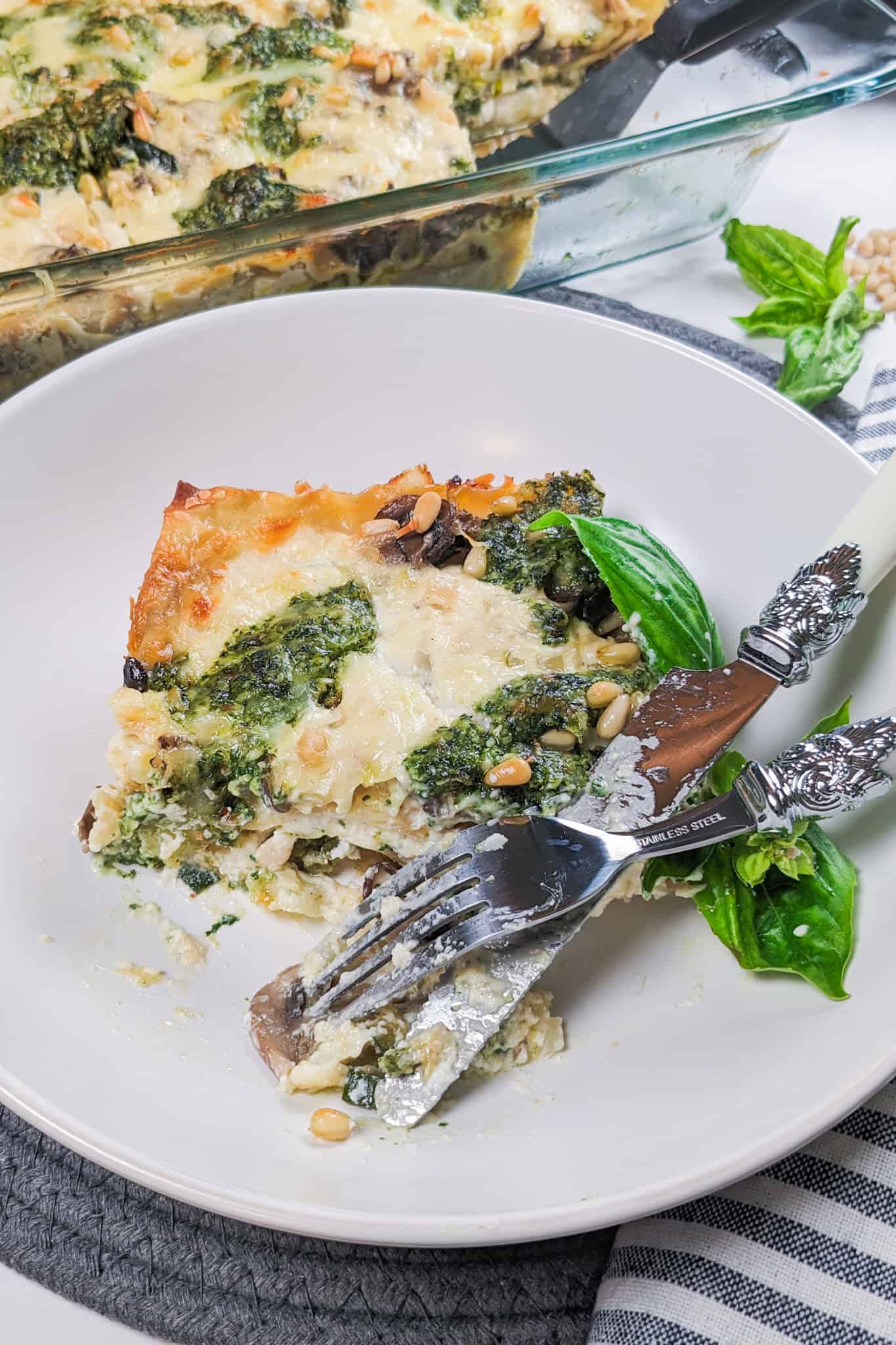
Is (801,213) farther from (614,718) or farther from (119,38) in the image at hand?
(614,718)

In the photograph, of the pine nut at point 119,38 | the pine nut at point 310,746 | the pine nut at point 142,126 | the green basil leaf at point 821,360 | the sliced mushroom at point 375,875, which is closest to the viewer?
the pine nut at point 310,746

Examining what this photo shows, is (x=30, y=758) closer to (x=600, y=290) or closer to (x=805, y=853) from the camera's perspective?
(x=805, y=853)

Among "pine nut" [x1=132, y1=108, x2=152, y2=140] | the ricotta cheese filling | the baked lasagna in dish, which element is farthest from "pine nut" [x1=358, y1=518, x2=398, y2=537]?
"pine nut" [x1=132, y1=108, x2=152, y2=140]

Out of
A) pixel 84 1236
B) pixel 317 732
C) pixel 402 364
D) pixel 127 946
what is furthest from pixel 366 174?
pixel 84 1236

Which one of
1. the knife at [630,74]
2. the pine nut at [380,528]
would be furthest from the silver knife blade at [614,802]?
the knife at [630,74]

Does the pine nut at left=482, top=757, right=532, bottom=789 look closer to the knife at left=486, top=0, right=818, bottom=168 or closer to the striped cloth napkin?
the striped cloth napkin

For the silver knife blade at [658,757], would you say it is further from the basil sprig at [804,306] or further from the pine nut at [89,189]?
the pine nut at [89,189]

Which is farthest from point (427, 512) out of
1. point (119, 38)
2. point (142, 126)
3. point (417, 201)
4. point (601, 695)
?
point (119, 38)
